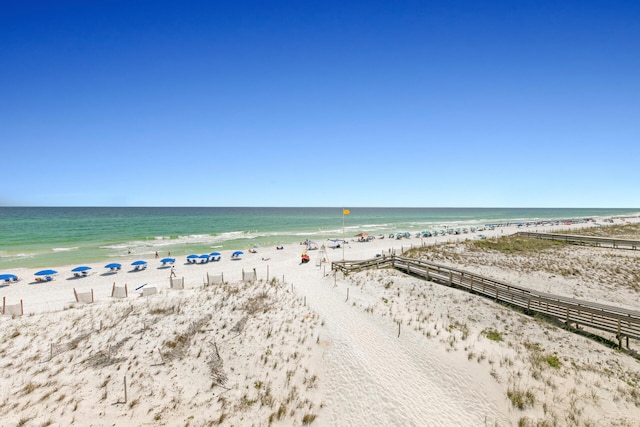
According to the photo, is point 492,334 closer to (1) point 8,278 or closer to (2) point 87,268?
(2) point 87,268

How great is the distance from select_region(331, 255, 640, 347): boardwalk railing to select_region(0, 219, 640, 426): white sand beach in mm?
1010

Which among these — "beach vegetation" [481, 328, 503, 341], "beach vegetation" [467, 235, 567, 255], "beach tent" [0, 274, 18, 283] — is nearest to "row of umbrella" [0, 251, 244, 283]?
"beach tent" [0, 274, 18, 283]

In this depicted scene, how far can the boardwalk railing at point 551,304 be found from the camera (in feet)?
44.0

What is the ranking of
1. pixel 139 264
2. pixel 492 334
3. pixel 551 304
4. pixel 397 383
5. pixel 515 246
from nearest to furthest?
pixel 397 383 → pixel 492 334 → pixel 551 304 → pixel 139 264 → pixel 515 246

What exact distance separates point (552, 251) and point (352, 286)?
28785 millimetres

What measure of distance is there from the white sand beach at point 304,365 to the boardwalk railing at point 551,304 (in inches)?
39.8

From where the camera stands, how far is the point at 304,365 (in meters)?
12.0

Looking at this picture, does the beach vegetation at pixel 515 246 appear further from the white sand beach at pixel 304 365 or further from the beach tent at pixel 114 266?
the beach tent at pixel 114 266

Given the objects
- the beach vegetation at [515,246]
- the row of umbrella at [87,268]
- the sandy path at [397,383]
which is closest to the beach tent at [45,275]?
the row of umbrella at [87,268]

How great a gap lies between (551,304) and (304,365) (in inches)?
553

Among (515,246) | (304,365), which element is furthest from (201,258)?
(515,246)

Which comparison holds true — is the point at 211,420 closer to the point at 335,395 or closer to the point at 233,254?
the point at 335,395

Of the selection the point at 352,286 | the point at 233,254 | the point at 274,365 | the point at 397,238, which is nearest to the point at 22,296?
the point at 233,254

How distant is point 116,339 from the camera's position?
13305 mm
